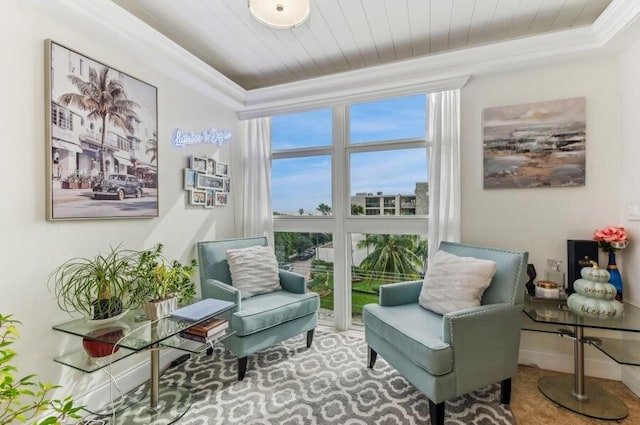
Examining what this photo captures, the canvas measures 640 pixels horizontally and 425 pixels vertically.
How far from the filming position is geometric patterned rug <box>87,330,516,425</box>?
1812 millimetres

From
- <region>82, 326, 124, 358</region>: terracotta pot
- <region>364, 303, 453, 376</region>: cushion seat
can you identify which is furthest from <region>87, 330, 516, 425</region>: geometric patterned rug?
<region>82, 326, 124, 358</region>: terracotta pot

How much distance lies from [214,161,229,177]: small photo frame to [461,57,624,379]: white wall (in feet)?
7.68

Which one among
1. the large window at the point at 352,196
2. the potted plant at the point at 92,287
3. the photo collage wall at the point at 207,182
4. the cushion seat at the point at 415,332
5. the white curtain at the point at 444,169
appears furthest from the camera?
the large window at the point at 352,196

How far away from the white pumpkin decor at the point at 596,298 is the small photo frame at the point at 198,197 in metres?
2.97

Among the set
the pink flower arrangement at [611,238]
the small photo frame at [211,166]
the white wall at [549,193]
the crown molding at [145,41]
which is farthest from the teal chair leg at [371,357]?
the crown molding at [145,41]

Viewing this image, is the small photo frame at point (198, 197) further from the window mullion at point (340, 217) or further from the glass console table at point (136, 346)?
the window mullion at point (340, 217)

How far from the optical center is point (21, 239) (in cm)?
161

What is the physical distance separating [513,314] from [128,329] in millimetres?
2327

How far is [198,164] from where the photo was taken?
2.81 metres

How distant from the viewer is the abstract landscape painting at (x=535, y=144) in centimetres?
230

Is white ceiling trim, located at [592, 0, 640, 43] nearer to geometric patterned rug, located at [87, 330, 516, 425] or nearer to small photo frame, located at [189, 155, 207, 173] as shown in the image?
geometric patterned rug, located at [87, 330, 516, 425]

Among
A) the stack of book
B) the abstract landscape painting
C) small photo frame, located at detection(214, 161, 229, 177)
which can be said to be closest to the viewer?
the stack of book

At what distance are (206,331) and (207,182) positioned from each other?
153 cm

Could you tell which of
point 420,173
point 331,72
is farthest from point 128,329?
point 331,72
